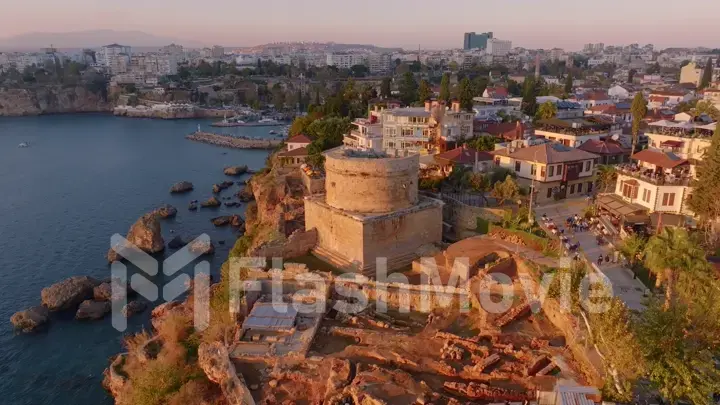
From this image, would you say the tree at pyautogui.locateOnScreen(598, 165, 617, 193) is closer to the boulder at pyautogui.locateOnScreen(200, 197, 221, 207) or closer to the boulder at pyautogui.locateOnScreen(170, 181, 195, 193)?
the boulder at pyautogui.locateOnScreen(200, 197, 221, 207)

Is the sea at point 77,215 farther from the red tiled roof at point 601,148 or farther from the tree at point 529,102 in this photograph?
the tree at point 529,102

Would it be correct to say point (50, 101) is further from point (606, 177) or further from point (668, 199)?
point (668, 199)

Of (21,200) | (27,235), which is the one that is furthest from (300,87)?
(27,235)

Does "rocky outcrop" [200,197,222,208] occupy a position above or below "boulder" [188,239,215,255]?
above

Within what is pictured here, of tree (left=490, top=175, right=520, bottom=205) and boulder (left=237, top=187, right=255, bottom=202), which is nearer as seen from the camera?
tree (left=490, top=175, right=520, bottom=205)

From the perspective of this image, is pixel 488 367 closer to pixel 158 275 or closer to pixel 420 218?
pixel 420 218

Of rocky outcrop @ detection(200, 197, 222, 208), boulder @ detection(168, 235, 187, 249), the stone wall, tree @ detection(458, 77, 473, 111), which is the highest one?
tree @ detection(458, 77, 473, 111)

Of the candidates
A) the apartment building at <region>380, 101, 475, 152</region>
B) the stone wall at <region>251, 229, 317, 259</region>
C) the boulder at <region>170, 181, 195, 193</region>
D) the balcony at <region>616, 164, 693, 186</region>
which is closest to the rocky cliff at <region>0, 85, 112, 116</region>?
the boulder at <region>170, 181, 195, 193</region>

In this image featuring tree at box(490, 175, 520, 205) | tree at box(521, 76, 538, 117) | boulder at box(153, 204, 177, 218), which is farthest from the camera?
tree at box(521, 76, 538, 117)
